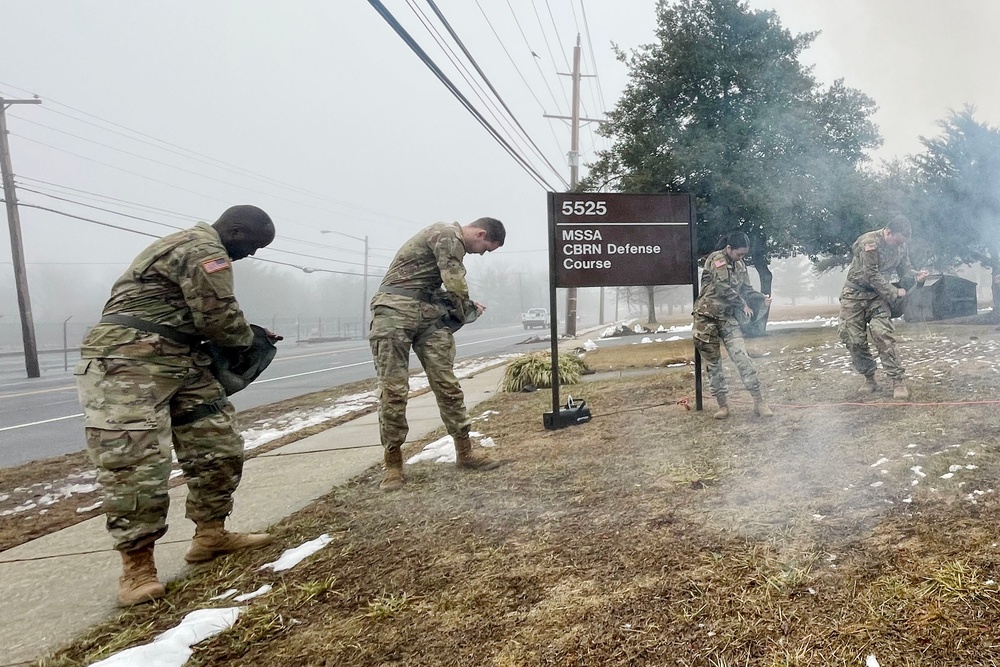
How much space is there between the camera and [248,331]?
9.08ft

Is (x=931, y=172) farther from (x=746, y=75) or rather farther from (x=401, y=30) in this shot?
(x=401, y=30)

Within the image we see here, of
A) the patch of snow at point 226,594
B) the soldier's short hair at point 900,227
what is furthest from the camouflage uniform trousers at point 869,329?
the patch of snow at point 226,594

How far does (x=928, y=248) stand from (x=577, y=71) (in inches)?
627

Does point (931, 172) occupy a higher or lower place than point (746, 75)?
lower

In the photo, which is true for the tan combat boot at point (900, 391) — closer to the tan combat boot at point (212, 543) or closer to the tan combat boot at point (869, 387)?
the tan combat boot at point (869, 387)

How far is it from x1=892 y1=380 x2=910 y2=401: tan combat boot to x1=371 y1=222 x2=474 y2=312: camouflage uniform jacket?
11.7ft

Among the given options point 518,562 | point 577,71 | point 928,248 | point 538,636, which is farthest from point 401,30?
point 577,71

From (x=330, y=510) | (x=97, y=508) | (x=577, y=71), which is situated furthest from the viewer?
(x=577, y=71)

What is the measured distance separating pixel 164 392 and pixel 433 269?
1788 millimetres

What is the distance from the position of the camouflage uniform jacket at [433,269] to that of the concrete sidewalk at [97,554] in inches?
54.6

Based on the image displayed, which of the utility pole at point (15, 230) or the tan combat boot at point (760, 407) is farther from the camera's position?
the utility pole at point (15, 230)

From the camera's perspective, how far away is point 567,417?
16.8 feet

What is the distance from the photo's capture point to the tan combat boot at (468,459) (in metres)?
3.90

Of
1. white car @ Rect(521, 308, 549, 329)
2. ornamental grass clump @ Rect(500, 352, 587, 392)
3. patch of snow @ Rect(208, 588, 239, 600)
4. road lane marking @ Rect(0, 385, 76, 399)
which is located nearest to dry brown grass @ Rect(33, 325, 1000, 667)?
patch of snow @ Rect(208, 588, 239, 600)
